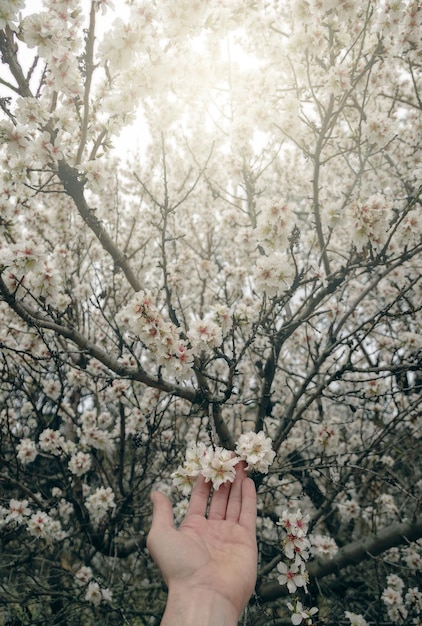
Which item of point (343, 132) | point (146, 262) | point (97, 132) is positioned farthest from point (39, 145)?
point (343, 132)

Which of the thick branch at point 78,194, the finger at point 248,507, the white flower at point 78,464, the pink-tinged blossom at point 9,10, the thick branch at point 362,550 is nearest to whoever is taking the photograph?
the finger at point 248,507

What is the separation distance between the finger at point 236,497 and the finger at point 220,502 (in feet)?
0.10

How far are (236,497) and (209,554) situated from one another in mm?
323

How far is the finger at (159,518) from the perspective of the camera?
1.75 m

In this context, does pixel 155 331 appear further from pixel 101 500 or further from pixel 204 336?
pixel 101 500

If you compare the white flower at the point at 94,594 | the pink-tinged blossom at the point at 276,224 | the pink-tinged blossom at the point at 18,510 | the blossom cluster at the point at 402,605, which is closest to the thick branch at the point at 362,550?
the blossom cluster at the point at 402,605

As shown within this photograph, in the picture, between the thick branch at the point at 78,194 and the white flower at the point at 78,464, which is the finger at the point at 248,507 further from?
the white flower at the point at 78,464

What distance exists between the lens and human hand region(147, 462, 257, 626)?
1573 millimetres

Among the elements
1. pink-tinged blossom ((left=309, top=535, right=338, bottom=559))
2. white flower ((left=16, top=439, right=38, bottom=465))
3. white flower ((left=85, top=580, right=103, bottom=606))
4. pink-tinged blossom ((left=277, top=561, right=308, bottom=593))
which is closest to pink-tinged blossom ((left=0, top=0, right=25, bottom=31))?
pink-tinged blossom ((left=277, top=561, right=308, bottom=593))

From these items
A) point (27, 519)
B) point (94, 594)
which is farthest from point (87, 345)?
point (94, 594)

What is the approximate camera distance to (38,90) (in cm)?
265

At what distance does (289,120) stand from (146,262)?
3019 millimetres

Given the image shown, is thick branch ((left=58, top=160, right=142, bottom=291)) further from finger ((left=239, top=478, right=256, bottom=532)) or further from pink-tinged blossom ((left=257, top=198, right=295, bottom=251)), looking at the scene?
finger ((left=239, top=478, right=256, bottom=532))

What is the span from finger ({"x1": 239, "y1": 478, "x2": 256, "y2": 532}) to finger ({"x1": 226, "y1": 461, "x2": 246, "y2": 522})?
3cm
